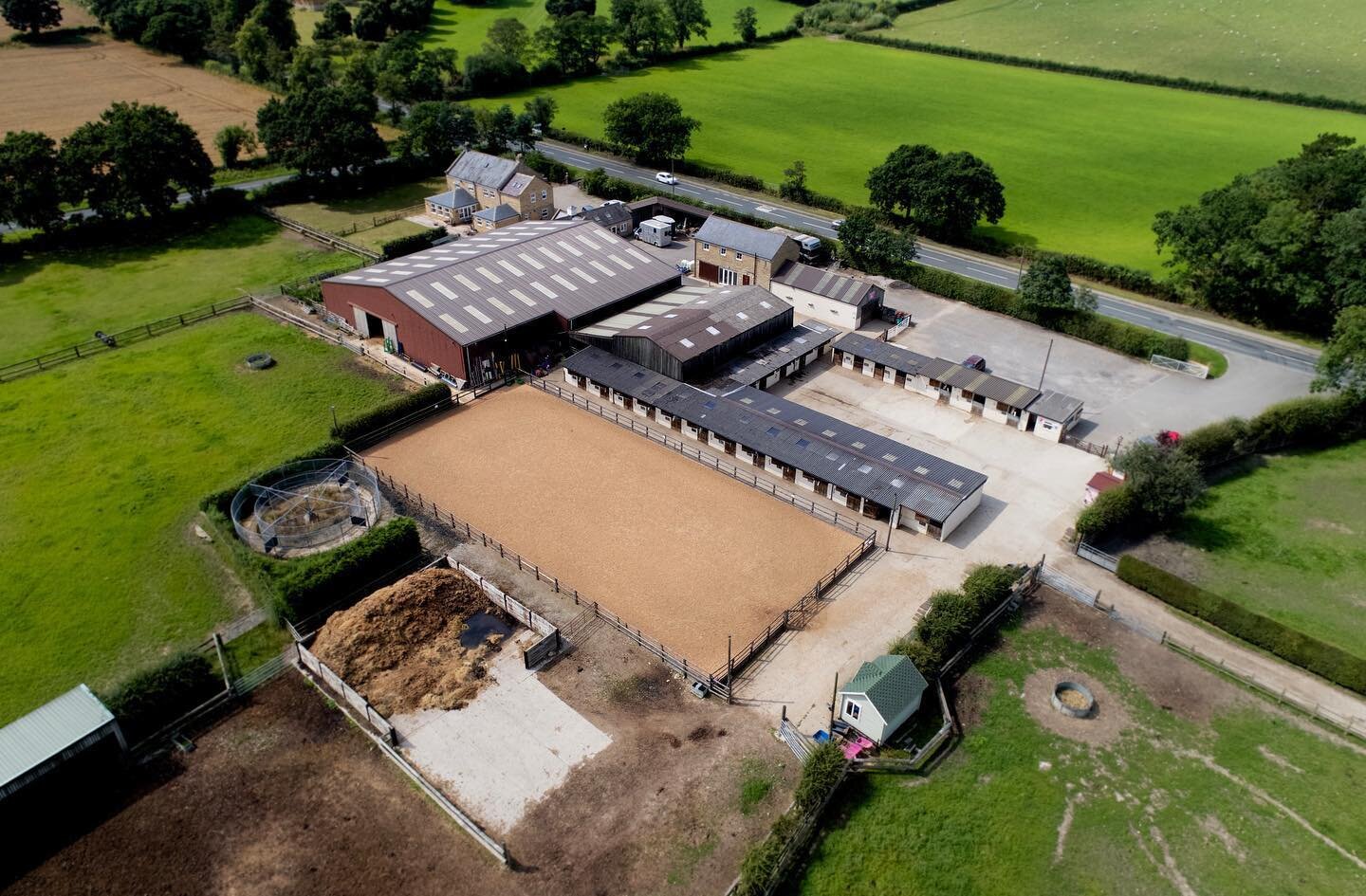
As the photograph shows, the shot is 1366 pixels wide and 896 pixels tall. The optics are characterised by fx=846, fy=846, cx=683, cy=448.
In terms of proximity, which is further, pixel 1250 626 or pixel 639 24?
pixel 639 24

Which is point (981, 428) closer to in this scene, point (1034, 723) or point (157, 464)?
point (1034, 723)

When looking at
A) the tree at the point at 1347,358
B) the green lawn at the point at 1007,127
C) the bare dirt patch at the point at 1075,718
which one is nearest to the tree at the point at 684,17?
the green lawn at the point at 1007,127

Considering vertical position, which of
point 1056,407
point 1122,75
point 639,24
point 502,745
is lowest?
point 502,745

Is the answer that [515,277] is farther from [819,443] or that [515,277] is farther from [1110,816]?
[1110,816]

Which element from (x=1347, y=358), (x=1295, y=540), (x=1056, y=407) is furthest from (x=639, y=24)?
(x=1295, y=540)

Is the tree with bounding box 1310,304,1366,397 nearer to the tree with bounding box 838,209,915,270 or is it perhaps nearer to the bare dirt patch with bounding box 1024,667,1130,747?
the tree with bounding box 838,209,915,270

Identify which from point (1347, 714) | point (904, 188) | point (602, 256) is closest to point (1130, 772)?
point (1347, 714)

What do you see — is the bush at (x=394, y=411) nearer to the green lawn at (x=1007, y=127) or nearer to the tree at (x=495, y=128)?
the tree at (x=495, y=128)
